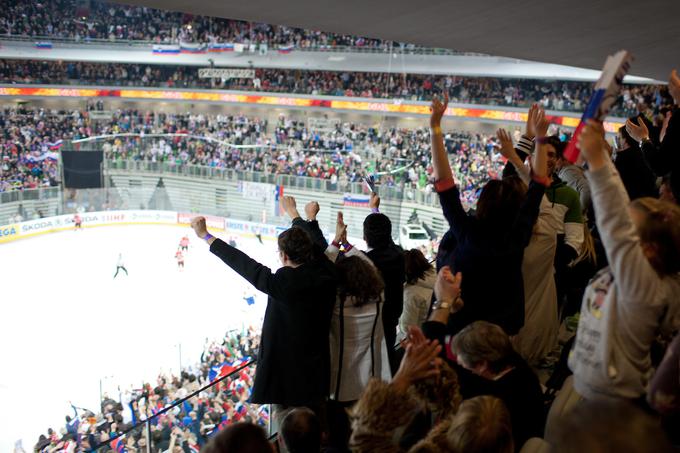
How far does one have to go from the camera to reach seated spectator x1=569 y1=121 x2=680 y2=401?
1513mm

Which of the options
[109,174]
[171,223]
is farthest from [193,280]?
[109,174]

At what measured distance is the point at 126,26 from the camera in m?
29.8

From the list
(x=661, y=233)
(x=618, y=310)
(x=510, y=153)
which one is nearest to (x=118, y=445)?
(x=510, y=153)

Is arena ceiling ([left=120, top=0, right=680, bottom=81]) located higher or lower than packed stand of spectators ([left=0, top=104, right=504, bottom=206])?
higher

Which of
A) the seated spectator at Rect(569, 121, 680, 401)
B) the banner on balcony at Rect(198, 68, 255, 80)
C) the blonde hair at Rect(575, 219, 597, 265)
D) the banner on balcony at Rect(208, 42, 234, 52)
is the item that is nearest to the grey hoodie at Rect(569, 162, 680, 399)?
the seated spectator at Rect(569, 121, 680, 401)

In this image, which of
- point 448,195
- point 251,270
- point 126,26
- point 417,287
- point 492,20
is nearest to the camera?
point 448,195

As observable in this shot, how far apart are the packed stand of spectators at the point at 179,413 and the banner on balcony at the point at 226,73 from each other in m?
19.0

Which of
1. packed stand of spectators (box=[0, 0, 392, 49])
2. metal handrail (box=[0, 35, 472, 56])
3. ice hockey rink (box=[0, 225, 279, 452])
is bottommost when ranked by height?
ice hockey rink (box=[0, 225, 279, 452])

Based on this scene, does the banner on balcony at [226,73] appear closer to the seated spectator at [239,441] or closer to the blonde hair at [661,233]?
the blonde hair at [661,233]

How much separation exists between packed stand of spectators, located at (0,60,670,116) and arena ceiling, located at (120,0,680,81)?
17.4 metres

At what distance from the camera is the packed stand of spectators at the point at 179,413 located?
10.4ft

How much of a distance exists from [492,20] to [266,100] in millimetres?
25535

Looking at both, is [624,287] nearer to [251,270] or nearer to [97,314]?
[251,270]

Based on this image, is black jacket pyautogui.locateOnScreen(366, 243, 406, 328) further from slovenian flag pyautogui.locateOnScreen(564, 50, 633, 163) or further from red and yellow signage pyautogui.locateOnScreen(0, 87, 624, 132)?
red and yellow signage pyautogui.locateOnScreen(0, 87, 624, 132)
